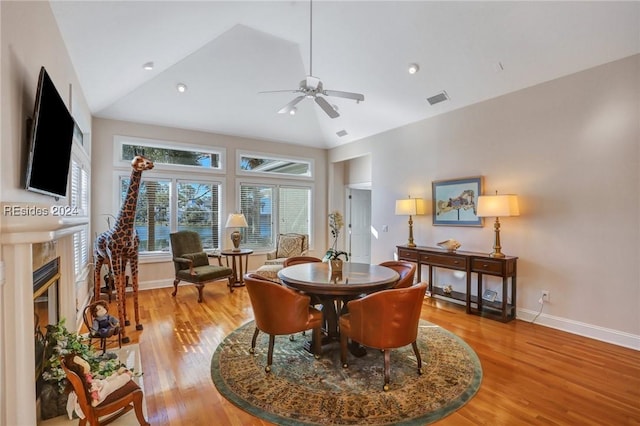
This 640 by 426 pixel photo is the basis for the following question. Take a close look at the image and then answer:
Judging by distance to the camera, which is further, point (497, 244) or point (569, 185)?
point (497, 244)

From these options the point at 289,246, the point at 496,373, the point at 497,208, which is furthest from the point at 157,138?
the point at 496,373

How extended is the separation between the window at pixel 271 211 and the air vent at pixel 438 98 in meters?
3.44

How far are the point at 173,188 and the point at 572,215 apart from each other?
6055 millimetres

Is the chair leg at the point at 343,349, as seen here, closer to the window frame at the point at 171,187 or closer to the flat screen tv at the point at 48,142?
the flat screen tv at the point at 48,142

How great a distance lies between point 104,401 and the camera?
1785 mm

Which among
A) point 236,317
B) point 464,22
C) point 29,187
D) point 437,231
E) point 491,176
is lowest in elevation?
point 236,317

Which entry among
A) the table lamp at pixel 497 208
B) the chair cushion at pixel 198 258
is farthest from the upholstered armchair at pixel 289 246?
the table lamp at pixel 497 208

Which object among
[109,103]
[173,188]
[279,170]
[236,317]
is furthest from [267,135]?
[236,317]

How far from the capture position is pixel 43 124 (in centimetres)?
188

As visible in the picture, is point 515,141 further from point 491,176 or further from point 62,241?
point 62,241

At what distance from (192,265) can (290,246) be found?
179 cm

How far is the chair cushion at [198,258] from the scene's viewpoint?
5.02 meters

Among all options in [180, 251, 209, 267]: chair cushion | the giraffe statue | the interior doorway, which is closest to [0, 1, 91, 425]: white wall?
the giraffe statue

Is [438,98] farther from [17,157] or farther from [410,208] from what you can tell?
[17,157]
